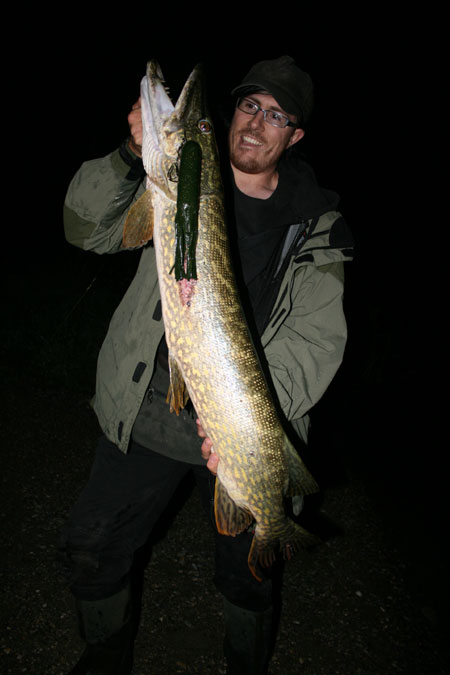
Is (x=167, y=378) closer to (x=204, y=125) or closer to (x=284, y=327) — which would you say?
(x=284, y=327)

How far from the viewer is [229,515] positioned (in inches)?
74.7

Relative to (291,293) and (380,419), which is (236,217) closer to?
(291,293)

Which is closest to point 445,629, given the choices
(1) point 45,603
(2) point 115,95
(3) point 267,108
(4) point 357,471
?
(4) point 357,471

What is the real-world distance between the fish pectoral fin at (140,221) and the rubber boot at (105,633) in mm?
1783

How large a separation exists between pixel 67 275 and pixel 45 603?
9.36 metres

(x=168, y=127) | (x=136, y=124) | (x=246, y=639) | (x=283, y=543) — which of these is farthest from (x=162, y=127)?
(x=246, y=639)

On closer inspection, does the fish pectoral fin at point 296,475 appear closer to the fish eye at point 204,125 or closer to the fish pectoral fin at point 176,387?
the fish pectoral fin at point 176,387

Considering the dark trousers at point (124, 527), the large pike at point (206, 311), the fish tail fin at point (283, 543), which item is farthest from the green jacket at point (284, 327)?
the fish tail fin at point (283, 543)

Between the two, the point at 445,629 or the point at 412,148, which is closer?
the point at 445,629

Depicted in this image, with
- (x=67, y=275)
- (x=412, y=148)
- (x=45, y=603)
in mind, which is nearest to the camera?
(x=45, y=603)

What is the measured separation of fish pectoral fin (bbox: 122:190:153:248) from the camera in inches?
68.6

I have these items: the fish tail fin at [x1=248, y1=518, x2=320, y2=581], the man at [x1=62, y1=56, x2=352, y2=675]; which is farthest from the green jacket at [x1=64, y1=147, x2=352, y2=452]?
the fish tail fin at [x1=248, y1=518, x2=320, y2=581]

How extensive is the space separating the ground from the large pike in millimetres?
1476

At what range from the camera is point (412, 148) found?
43.0ft
